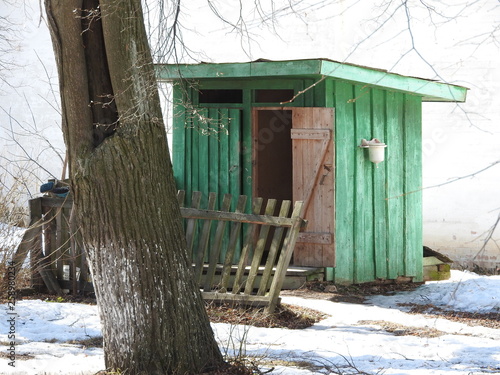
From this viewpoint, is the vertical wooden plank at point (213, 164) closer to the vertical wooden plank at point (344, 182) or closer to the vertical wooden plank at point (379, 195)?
the vertical wooden plank at point (344, 182)

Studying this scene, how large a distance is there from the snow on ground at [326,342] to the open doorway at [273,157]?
403cm

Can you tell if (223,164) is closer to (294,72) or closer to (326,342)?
(294,72)

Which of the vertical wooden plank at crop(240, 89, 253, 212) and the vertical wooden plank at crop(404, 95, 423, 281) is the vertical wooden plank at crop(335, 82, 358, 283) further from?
the vertical wooden plank at crop(404, 95, 423, 281)

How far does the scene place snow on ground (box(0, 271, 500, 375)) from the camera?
19.4ft

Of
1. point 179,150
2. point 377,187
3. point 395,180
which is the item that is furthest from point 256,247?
point 395,180

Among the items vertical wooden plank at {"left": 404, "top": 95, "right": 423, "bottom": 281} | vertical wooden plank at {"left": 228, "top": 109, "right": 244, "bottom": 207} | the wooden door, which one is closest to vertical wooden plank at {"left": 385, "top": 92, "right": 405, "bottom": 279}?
vertical wooden plank at {"left": 404, "top": 95, "right": 423, "bottom": 281}

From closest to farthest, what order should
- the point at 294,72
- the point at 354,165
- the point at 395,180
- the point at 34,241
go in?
1. the point at 34,241
2. the point at 294,72
3. the point at 354,165
4. the point at 395,180

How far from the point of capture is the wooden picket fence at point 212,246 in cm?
862

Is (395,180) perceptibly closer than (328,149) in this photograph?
No

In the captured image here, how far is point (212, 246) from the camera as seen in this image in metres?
9.08

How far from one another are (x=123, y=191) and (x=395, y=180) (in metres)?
7.63

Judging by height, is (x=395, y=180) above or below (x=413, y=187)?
above

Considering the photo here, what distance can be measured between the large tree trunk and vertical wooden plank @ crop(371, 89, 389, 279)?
22.3ft

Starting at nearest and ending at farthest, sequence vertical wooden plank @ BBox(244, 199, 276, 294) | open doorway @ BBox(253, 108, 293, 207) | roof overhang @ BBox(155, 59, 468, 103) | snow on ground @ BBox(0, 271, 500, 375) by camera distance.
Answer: snow on ground @ BBox(0, 271, 500, 375)
vertical wooden plank @ BBox(244, 199, 276, 294)
roof overhang @ BBox(155, 59, 468, 103)
open doorway @ BBox(253, 108, 293, 207)
